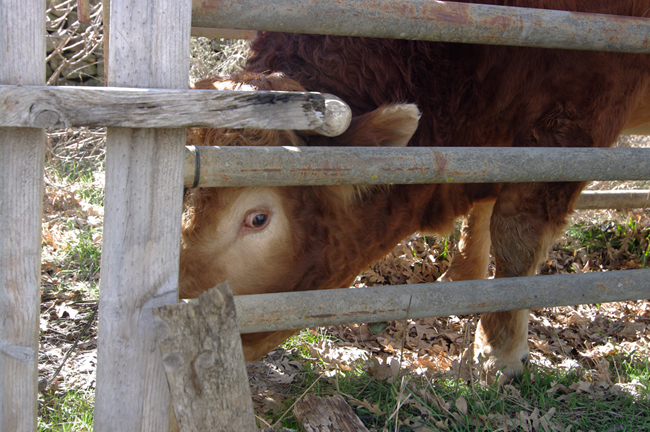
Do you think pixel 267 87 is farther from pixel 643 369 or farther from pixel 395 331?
pixel 643 369

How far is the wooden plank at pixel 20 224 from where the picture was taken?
1.34 m

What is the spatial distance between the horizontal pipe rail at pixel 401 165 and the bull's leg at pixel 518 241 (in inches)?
30.7

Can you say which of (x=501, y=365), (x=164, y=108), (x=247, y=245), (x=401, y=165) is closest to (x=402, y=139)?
(x=401, y=165)

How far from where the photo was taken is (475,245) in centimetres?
426

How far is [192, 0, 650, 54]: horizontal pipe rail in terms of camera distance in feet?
5.68

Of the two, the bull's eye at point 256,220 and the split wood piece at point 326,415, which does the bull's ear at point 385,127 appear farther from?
the split wood piece at point 326,415

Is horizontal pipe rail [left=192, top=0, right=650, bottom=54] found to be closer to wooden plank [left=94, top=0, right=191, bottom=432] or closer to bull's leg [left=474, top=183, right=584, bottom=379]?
wooden plank [left=94, top=0, right=191, bottom=432]

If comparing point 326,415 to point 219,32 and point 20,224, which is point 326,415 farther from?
point 219,32

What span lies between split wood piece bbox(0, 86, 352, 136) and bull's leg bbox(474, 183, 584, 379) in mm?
1933

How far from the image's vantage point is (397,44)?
2.90 metres

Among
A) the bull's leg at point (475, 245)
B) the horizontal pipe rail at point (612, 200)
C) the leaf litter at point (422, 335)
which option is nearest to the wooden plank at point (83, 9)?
the leaf litter at point (422, 335)

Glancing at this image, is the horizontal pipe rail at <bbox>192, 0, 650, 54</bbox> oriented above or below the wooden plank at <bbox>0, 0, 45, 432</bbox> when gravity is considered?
above

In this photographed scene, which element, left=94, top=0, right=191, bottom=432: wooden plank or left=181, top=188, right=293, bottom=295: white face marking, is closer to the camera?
left=94, top=0, right=191, bottom=432: wooden plank

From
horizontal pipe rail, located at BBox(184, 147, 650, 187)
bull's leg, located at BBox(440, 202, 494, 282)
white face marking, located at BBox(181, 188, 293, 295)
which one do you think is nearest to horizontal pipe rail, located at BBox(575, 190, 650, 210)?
bull's leg, located at BBox(440, 202, 494, 282)
